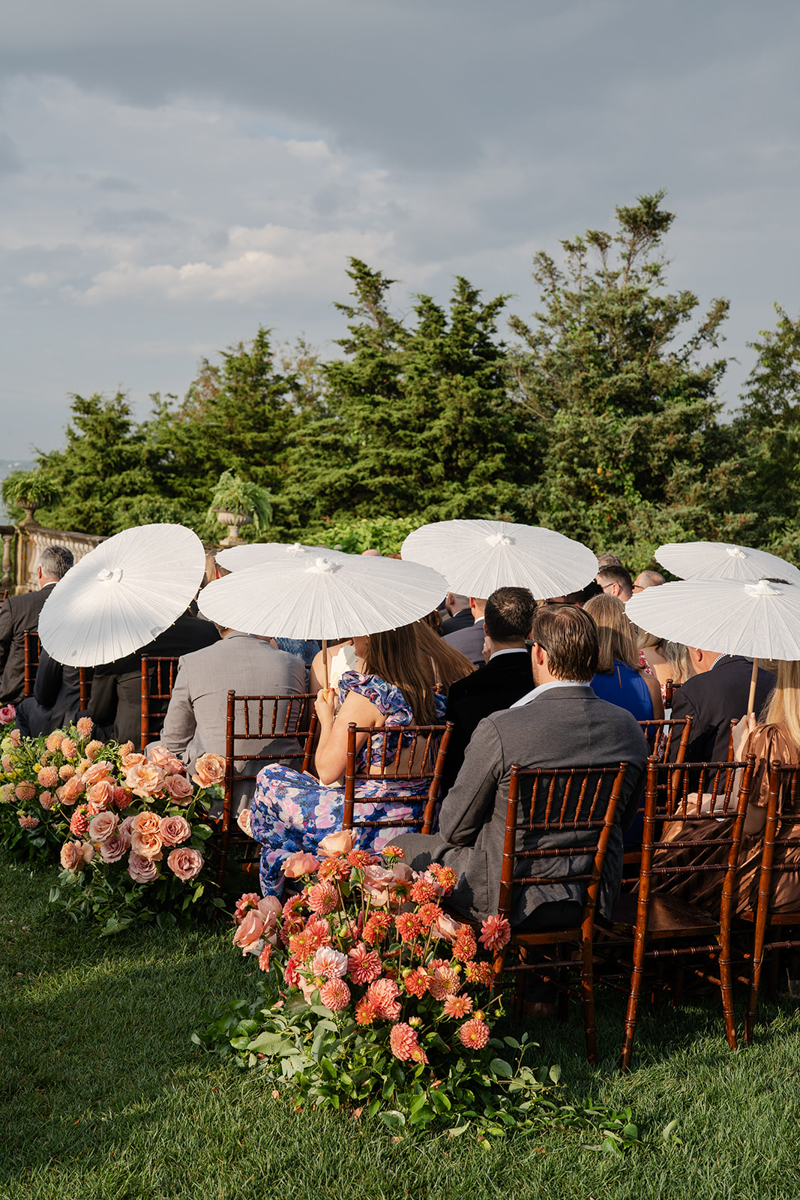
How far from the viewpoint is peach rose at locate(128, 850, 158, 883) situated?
163 inches

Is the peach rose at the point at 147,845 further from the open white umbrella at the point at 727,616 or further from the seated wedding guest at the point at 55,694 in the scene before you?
the open white umbrella at the point at 727,616

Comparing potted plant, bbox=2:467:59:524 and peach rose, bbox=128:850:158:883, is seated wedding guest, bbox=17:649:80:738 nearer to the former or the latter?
peach rose, bbox=128:850:158:883

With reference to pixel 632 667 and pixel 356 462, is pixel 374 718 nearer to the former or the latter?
pixel 632 667

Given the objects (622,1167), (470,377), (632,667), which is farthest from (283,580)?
(470,377)

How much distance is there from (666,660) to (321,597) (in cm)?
275

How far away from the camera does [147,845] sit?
4156mm

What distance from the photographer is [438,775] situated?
367 centimetres

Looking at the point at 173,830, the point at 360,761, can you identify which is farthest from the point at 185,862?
the point at 360,761

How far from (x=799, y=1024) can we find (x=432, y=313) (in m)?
23.4

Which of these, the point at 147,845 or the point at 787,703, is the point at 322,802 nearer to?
the point at 147,845

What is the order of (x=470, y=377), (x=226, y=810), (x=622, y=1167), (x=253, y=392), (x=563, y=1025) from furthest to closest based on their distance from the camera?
1. (x=253, y=392)
2. (x=470, y=377)
3. (x=226, y=810)
4. (x=563, y=1025)
5. (x=622, y=1167)

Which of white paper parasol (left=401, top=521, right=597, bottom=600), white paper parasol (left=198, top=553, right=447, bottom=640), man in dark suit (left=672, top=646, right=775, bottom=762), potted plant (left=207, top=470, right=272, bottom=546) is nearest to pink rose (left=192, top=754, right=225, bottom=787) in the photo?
white paper parasol (left=198, top=553, right=447, bottom=640)

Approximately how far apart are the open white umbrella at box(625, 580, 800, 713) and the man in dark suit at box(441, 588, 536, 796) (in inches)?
20.0

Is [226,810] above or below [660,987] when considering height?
above
